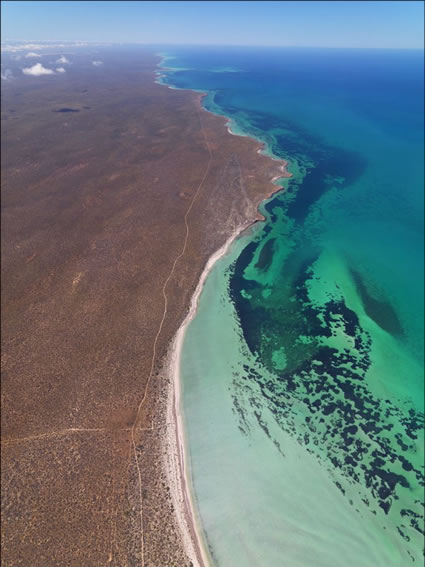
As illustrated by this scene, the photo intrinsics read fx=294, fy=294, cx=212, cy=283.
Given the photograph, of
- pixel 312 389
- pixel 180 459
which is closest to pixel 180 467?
pixel 180 459

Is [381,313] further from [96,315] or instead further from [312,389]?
[96,315]

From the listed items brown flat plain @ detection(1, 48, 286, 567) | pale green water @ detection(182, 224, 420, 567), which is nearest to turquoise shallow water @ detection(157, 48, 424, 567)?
pale green water @ detection(182, 224, 420, 567)

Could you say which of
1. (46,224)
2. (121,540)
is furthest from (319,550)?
(46,224)

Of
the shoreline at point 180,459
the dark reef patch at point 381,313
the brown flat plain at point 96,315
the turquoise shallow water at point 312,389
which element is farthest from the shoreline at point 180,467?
the dark reef patch at point 381,313

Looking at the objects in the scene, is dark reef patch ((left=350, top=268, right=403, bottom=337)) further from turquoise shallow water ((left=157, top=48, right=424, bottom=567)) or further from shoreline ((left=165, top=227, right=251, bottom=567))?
shoreline ((left=165, top=227, right=251, bottom=567))

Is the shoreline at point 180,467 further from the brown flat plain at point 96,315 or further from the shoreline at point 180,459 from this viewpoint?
the brown flat plain at point 96,315

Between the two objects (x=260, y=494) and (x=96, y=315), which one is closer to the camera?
(x=260, y=494)
